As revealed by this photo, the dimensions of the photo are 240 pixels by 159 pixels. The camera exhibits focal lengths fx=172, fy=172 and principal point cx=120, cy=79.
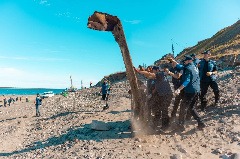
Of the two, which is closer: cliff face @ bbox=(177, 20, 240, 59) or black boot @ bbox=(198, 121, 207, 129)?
→ black boot @ bbox=(198, 121, 207, 129)

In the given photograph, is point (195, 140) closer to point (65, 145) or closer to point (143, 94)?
point (143, 94)

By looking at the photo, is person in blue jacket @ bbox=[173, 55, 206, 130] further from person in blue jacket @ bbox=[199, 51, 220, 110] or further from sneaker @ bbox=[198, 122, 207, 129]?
person in blue jacket @ bbox=[199, 51, 220, 110]

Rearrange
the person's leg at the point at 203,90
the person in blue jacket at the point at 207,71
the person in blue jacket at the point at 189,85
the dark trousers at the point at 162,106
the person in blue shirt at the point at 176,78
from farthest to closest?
the person's leg at the point at 203,90 < the person in blue jacket at the point at 207,71 < the dark trousers at the point at 162,106 < the person in blue shirt at the point at 176,78 < the person in blue jacket at the point at 189,85

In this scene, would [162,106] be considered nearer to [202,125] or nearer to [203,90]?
[202,125]

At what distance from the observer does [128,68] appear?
19.4ft

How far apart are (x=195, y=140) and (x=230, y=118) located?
6.26 ft

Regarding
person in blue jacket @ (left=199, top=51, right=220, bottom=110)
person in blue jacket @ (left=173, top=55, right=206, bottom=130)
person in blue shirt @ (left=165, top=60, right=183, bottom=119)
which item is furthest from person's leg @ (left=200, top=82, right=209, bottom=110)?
person in blue jacket @ (left=173, top=55, right=206, bottom=130)

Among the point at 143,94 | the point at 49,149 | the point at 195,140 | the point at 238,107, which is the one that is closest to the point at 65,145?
the point at 49,149

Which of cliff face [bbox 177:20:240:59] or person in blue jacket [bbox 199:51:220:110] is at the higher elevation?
cliff face [bbox 177:20:240:59]

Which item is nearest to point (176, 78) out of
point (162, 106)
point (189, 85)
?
point (189, 85)

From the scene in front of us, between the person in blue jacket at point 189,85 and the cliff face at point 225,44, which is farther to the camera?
the cliff face at point 225,44

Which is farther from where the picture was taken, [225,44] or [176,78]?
[225,44]

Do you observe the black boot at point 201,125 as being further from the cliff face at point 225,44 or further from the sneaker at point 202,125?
the cliff face at point 225,44

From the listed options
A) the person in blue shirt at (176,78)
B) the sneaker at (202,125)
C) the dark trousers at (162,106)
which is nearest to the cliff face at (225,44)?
the person in blue shirt at (176,78)
